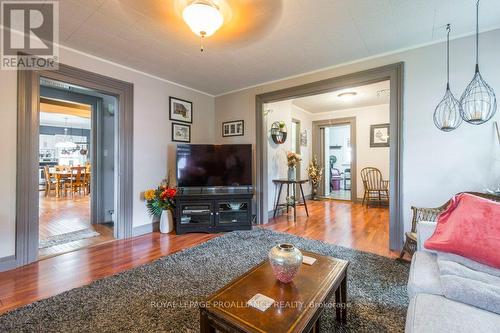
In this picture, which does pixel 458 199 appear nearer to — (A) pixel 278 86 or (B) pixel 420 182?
(B) pixel 420 182

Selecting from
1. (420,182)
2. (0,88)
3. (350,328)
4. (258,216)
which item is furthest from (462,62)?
(0,88)

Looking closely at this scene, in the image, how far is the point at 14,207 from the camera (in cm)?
226

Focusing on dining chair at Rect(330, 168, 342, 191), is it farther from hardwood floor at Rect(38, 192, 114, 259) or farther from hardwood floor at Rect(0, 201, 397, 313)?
hardwood floor at Rect(38, 192, 114, 259)

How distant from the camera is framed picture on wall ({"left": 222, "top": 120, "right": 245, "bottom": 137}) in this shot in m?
4.07

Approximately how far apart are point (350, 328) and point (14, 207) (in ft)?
10.3

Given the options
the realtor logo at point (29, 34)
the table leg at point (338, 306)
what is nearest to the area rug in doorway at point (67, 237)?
the realtor logo at point (29, 34)

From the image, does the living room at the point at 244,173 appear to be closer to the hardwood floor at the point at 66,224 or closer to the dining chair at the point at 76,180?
the hardwood floor at the point at 66,224

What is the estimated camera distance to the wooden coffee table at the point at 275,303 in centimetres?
93

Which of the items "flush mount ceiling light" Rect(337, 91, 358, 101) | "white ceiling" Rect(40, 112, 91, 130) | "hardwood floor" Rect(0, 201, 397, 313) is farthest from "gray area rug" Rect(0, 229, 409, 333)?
"white ceiling" Rect(40, 112, 91, 130)

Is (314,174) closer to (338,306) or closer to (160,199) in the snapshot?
(160,199)

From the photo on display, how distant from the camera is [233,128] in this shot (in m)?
4.18

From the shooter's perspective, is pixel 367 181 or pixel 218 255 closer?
pixel 218 255

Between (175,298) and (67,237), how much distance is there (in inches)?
94.6

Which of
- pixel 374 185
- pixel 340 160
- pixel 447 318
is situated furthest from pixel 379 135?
pixel 447 318
